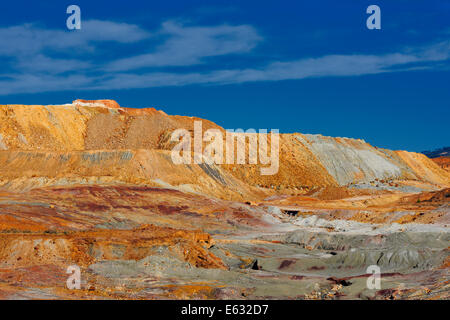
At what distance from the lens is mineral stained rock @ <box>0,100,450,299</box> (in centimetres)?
2544

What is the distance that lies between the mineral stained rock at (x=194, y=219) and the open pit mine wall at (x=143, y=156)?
0.73ft

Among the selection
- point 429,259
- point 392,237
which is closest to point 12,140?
point 392,237

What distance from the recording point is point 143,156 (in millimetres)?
68438

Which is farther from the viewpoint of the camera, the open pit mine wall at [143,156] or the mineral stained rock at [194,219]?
the open pit mine wall at [143,156]

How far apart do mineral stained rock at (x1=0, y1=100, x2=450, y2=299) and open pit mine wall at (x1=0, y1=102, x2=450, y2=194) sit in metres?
0.22

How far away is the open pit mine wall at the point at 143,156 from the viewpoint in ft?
216

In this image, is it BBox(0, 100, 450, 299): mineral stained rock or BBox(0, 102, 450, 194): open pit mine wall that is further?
BBox(0, 102, 450, 194): open pit mine wall

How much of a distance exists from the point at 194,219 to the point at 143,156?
63.0 ft

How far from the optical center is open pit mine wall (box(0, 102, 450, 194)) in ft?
216

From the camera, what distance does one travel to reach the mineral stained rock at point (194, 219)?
25.4m
